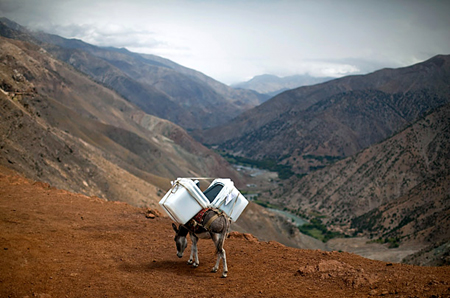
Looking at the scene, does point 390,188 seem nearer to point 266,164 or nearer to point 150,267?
point 150,267

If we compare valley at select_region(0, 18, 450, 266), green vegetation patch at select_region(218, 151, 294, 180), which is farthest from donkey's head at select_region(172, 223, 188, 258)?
green vegetation patch at select_region(218, 151, 294, 180)

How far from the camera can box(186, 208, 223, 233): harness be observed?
404 inches

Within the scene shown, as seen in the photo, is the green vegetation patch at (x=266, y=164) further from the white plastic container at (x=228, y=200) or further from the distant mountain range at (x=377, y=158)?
the white plastic container at (x=228, y=200)

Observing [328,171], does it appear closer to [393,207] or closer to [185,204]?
[393,207]

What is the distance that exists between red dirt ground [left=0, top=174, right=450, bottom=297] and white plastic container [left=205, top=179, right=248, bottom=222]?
5.34 feet

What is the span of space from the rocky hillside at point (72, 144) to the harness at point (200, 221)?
1761cm

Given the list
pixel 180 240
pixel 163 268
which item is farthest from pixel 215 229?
pixel 163 268

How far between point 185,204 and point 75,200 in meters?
8.63

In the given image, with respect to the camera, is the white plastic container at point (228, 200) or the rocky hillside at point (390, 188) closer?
the white plastic container at point (228, 200)

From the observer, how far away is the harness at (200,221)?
404 inches

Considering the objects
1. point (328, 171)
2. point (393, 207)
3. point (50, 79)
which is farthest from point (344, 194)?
point (50, 79)

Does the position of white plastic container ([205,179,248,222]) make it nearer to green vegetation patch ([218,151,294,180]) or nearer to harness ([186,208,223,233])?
harness ([186,208,223,233])

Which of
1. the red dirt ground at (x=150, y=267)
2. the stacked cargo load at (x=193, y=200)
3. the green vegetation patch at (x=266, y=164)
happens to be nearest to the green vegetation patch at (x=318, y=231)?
the red dirt ground at (x=150, y=267)

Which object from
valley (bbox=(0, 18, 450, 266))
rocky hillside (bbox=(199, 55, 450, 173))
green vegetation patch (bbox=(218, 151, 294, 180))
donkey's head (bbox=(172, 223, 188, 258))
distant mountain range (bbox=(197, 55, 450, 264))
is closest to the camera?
donkey's head (bbox=(172, 223, 188, 258))
